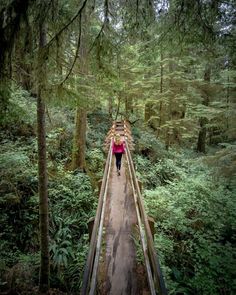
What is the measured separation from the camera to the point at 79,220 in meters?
10.1

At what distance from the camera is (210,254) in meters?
7.82

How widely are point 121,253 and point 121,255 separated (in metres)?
0.07

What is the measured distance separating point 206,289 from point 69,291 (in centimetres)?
363

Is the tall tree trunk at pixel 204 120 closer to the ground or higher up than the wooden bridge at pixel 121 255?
higher up

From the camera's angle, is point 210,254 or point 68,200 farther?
point 68,200

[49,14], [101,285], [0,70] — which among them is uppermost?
[49,14]

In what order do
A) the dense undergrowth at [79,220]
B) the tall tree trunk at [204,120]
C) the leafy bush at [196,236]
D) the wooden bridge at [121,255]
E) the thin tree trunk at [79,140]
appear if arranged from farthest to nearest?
the tall tree trunk at [204,120], the thin tree trunk at [79,140], the dense undergrowth at [79,220], the leafy bush at [196,236], the wooden bridge at [121,255]

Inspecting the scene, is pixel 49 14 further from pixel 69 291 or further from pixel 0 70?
pixel 69 291

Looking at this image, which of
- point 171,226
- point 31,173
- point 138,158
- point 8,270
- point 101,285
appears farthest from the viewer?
point 138,158

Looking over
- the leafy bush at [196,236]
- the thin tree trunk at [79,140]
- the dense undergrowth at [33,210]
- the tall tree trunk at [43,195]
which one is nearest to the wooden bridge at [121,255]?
the leafy bush at [196,236]

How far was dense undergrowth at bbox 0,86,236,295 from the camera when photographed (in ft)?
23.9

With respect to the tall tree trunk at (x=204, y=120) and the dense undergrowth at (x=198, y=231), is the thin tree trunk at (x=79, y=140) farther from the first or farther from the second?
the tall tree trunk at (x=204, y=120)

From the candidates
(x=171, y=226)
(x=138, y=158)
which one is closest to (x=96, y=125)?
(x=138, y=158)

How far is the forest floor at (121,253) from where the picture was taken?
5484mm
